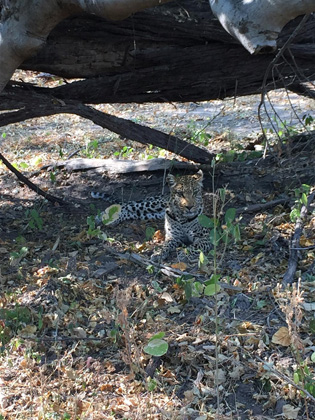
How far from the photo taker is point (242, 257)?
5785 millimetres

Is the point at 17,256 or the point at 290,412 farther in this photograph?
the point at 17,256

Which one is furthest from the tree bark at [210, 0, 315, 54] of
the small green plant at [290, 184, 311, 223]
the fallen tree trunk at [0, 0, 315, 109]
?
the fallen tree trunk at [0, 0, 315, 109]

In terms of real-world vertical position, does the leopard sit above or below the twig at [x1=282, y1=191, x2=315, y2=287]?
below

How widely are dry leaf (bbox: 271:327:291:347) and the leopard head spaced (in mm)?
2509

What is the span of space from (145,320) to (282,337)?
1.00 meters

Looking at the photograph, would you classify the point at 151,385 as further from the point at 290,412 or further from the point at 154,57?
the point at 154,57

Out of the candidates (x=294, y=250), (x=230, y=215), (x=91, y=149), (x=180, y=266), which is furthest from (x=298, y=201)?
(x=91, y=149)

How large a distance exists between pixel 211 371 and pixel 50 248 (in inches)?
99.2

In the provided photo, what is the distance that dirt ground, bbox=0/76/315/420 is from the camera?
3879 millimetres

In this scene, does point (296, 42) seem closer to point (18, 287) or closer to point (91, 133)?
point (18, 287)

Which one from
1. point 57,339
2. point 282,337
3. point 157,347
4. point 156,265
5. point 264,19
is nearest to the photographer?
point 264,19

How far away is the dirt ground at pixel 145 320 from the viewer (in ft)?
12.7

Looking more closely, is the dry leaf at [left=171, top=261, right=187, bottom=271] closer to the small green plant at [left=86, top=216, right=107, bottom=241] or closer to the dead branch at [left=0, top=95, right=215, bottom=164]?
the small green plant at [left=86, top=216, right=107, bottom=241]

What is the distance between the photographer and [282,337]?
4.35m
